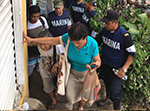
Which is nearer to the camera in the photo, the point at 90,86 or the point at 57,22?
the point at 90,86

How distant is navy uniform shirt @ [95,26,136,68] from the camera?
2742 mm

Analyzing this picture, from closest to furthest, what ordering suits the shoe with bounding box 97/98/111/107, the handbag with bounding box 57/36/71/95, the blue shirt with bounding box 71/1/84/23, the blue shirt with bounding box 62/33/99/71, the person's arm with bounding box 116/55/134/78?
1. the blue shirt with bounding box 62/33/99/71
2. the handbag with bounding box 57/36/71/95
3. the person's arm with bounding box 116/55/134/78
4. the shoe with bounding box 97/98/111/107
5. the blue shirt with bounding box 71/1/84/23

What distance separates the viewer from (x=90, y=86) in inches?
107

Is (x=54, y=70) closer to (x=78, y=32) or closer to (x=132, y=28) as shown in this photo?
(x=78, y=32)

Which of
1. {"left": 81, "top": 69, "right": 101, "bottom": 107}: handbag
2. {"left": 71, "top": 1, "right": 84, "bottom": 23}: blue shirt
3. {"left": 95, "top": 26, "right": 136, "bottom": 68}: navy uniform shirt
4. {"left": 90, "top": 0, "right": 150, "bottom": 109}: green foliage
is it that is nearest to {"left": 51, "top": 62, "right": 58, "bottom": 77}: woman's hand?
{"left": 81, "top": 69, "right": 101, "bottom": 107}: handbag

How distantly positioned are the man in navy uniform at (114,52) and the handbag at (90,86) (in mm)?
546

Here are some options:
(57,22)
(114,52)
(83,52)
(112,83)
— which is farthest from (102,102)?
(57,22)

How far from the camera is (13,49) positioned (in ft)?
8.30

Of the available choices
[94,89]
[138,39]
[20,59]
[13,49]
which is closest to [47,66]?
[20,59]

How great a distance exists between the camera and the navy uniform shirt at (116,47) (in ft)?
9.00

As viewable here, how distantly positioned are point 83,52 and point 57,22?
1.58 metres

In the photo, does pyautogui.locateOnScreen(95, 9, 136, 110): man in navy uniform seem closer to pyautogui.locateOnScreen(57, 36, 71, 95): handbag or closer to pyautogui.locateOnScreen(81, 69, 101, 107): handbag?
pyautogui.locateOnScreen(81, 69, 101, 107): handbag

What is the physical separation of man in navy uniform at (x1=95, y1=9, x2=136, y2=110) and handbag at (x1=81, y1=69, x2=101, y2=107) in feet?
1.79

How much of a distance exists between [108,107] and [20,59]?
2314 mm
